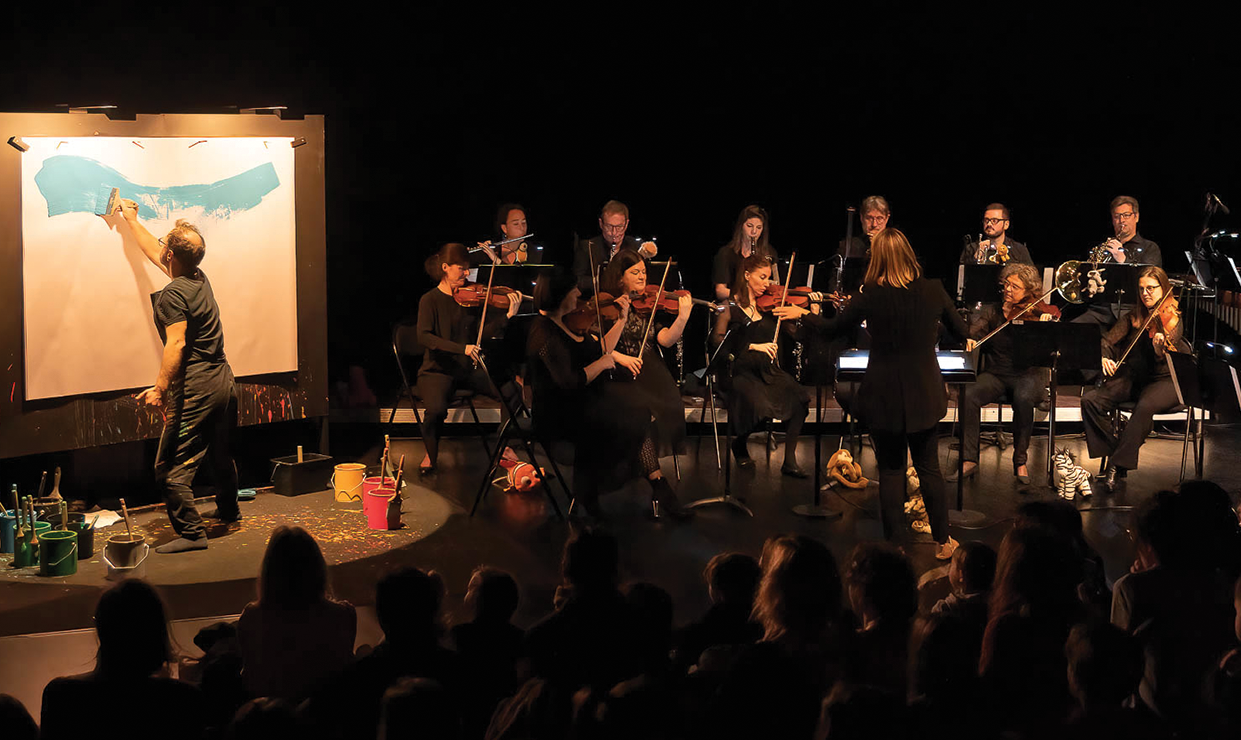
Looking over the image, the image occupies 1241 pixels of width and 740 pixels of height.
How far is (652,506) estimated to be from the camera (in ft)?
20.2

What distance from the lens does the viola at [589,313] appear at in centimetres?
573

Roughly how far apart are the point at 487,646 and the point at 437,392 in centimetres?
437

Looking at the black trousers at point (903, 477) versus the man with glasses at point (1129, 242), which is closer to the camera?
the black trousers at point (903, 477)

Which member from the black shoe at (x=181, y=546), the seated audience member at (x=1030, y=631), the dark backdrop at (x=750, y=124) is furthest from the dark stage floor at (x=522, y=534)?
the dark backdrop at (x=750, y=124)

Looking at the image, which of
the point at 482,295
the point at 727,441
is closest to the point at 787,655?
the point at 727,441

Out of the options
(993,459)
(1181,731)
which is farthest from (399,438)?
(1181,731)

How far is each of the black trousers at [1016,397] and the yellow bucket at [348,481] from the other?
346 cm

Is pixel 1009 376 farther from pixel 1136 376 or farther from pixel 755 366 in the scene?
pixel 755 366

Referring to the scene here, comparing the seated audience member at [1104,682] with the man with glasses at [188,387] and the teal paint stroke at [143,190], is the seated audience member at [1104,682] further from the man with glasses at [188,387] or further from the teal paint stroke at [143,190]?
the teal paint stroke at [143,190]

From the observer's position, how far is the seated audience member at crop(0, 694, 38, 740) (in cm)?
213

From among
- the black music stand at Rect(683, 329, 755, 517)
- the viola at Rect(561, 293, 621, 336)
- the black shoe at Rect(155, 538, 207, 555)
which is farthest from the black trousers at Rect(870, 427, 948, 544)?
the black shoe at Rect(155, 538, 207, 555)

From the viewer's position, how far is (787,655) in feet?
8.08

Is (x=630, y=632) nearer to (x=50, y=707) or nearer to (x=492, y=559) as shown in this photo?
(x=50, y=707)

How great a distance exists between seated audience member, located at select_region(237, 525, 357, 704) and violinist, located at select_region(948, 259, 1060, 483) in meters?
4.73
